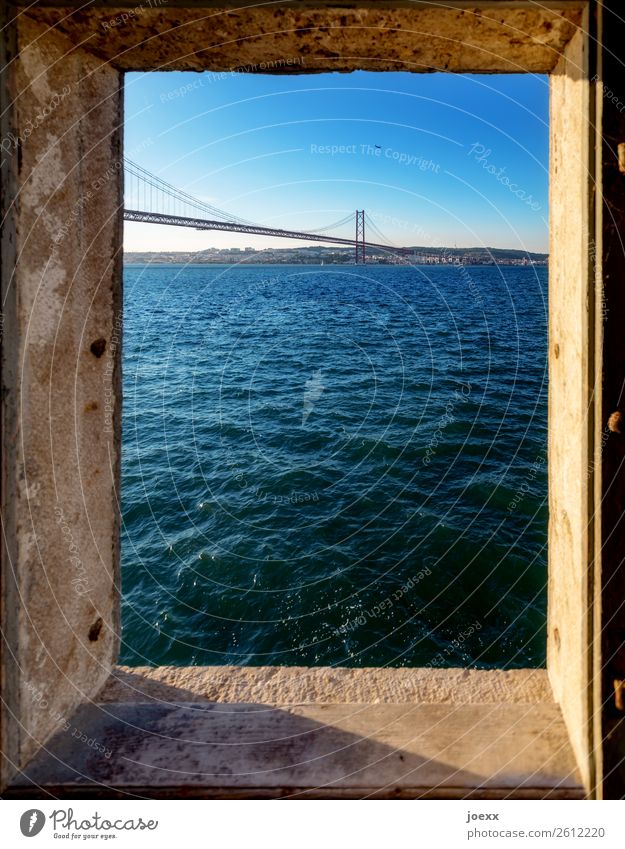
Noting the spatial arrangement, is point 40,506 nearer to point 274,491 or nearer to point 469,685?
point 469,685
